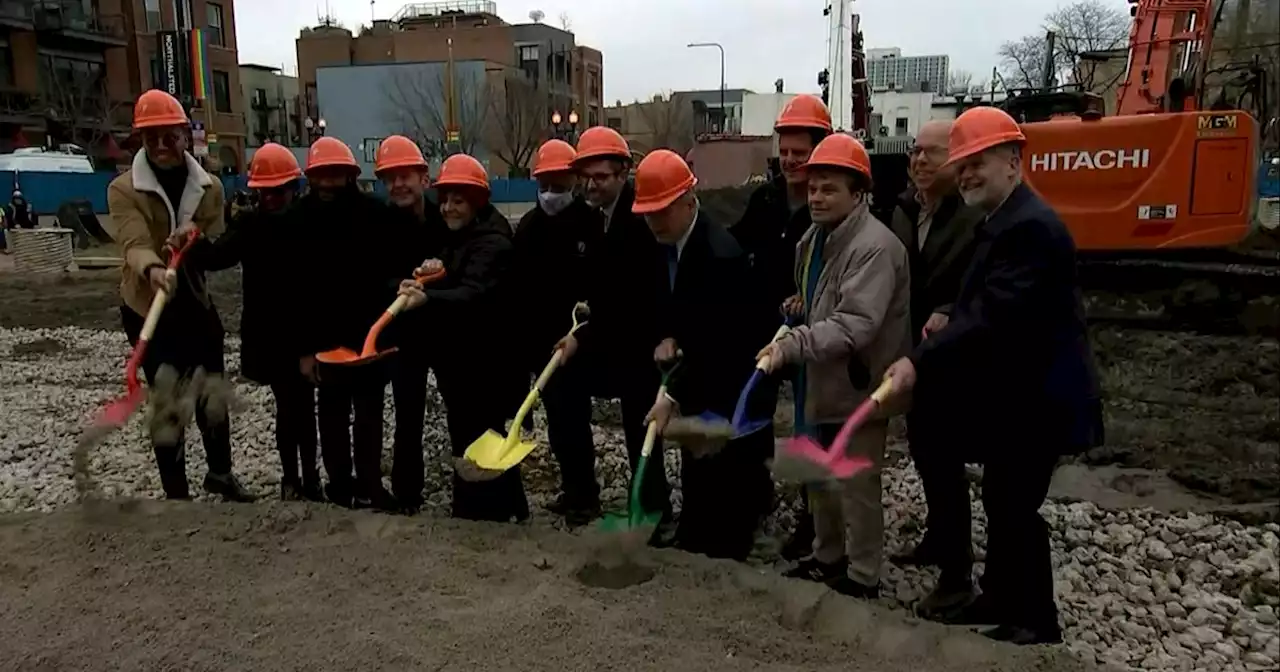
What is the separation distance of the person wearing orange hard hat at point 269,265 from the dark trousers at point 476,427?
69 centimetres

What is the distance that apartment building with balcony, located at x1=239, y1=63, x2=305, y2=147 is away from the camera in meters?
55.1

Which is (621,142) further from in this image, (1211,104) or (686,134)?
(686,134)

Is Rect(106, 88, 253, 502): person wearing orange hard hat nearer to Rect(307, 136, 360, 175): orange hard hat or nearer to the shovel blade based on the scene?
Rect(307, 136, 360, 175): orange hard hat

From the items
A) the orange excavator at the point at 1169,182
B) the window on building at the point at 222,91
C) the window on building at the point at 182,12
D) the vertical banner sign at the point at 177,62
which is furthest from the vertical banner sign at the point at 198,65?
the orange excavator at the point at 1169,182

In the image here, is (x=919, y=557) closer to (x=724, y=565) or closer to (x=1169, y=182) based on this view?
(x=724, y=565)

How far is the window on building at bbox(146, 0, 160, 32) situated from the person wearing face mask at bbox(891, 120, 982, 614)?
3708cm

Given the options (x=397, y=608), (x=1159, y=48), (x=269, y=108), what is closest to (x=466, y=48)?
(x=269, y=108)

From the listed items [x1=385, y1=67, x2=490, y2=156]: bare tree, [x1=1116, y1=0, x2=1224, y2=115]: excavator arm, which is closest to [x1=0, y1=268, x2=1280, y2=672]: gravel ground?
[x1=1116, y1=0, x2=1224, y2=115]: excavator arm

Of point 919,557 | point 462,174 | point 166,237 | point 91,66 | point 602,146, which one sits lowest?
point 919,557

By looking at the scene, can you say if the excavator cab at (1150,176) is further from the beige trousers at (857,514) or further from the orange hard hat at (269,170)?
the orange hard hat at (269,170)

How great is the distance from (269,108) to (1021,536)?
58.6m

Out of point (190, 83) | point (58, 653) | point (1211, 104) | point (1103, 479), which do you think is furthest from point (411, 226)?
point (190, 83)

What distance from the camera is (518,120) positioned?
41.8 metres

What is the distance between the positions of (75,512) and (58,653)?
55.7 inches
